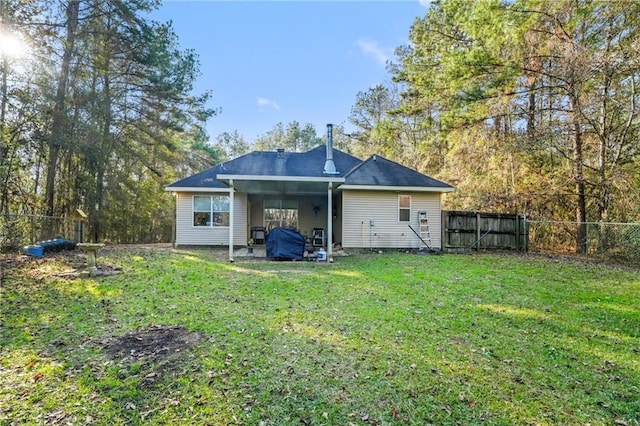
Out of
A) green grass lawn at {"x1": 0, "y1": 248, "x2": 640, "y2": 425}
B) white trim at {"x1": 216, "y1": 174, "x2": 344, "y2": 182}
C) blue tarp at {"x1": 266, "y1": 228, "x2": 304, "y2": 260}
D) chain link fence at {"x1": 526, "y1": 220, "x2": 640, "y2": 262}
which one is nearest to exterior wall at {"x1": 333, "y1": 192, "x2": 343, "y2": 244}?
blue tarp at {"x1": 266, "y1": 228, "x2": 304, "y2": 260}

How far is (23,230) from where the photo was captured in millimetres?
9109

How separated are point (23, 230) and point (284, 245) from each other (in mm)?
7340

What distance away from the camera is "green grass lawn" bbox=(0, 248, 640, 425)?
2.51 meters

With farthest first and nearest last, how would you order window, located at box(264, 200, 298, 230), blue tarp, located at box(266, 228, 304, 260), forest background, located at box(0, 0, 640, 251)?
1. window, located at box(264, 200, 298, 230)
2. forest background, located at box(0, 0, 640, 251)
3. blue tarp, located at box(266, 228, 304, 260)

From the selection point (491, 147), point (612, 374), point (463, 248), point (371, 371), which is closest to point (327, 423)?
point (371, 371)

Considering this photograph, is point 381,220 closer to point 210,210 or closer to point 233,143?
point 210,210

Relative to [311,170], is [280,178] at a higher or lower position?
lower

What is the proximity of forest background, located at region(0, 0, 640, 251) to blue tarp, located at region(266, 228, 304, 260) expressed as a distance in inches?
290

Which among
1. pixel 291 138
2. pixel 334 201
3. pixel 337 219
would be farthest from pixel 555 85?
pixel 291 138

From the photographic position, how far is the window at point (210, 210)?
1274cm

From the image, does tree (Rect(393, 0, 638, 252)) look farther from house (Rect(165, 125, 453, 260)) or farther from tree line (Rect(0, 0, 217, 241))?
tree line (Rect(0, 0, 217, 241))

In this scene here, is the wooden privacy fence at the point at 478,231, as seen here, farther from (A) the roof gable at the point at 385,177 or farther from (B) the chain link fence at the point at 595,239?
(A) the roof gable at the point at 385,177

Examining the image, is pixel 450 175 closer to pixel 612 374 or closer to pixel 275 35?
pixel 275 35

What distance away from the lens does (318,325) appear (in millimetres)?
4207
